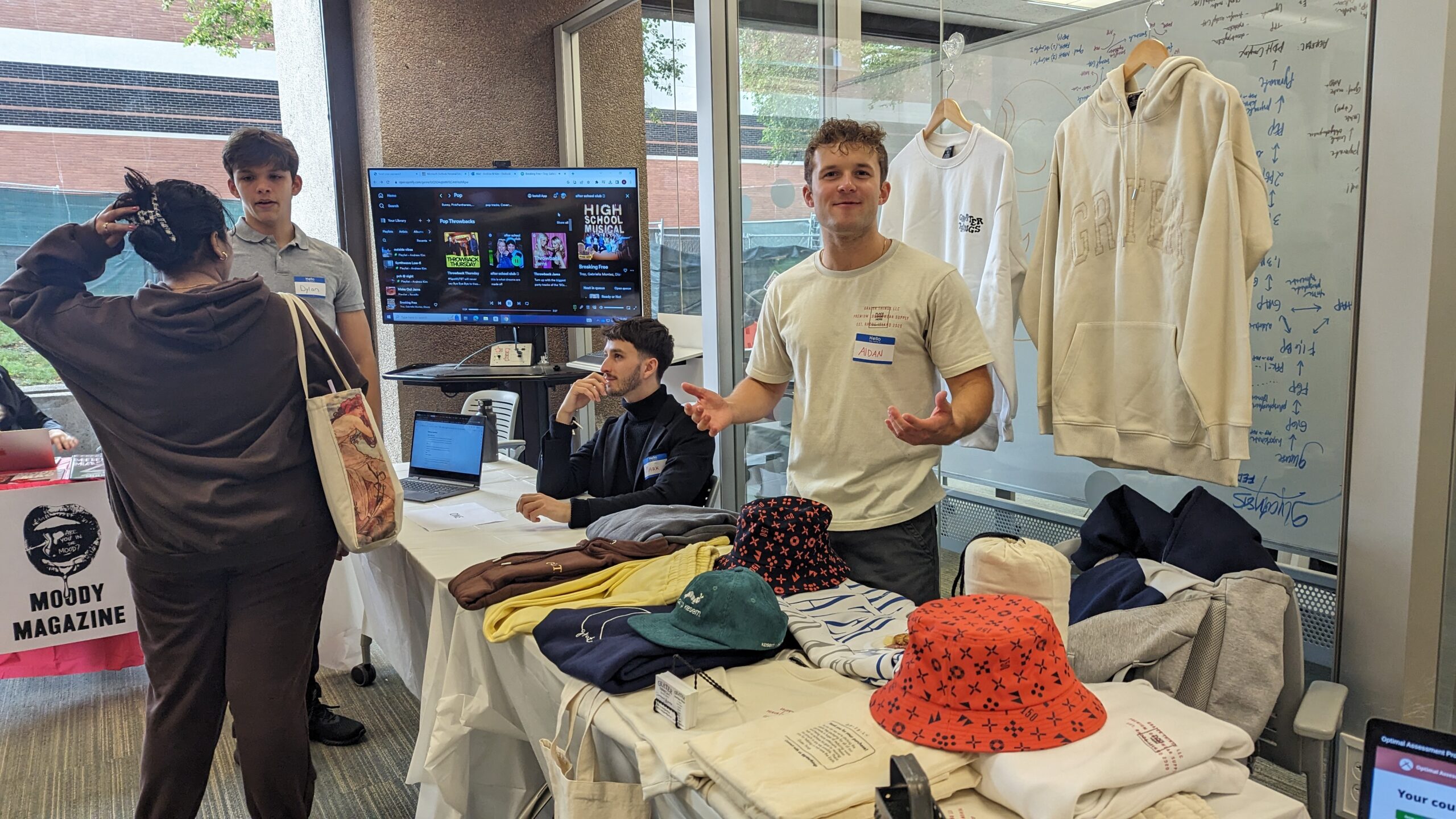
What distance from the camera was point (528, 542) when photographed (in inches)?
90.1

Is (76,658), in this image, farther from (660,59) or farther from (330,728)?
(660,59)

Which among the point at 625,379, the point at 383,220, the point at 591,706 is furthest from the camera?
the point at 383,220

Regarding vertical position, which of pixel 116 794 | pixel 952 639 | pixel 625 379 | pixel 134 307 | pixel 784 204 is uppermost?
pixel 784 204

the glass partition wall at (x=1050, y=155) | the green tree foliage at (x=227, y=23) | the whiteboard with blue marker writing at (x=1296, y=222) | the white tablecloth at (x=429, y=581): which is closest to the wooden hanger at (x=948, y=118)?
the glass partition wall at (x=1050, y=155)

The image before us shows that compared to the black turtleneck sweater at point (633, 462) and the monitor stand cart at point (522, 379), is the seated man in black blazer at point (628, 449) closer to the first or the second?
the black turtleneck sweater at point (633, 462)

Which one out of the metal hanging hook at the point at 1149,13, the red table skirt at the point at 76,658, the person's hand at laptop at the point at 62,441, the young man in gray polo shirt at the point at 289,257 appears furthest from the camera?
the person's hand at laptop at the point at 62,441

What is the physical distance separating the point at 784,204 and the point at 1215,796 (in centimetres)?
241

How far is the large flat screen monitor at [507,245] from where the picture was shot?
380cm

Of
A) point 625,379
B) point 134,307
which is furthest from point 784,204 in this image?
point 134,307

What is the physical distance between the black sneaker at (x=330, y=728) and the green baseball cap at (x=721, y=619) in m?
1.67

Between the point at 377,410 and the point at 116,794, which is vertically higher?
the point at 377,410

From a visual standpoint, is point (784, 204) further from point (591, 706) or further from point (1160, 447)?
point (591, 706)

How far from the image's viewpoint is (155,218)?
174 cm

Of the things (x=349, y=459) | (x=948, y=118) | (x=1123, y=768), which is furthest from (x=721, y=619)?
(x=948, y=118)
